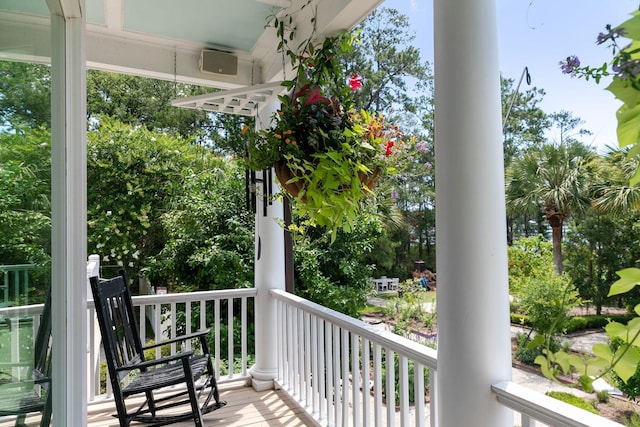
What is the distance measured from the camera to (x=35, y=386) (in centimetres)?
91

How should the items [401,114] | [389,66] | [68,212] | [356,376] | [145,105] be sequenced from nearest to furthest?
[68,212], [356,376], [401,114], [389,66], [145,105]

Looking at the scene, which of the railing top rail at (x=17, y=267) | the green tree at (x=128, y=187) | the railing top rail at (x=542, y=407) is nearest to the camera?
the railing top rail at (x=17, y=267)

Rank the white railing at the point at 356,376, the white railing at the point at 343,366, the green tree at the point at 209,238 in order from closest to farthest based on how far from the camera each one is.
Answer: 1. the white railing at the point at 356,376
2. the white railing at the point at 343,366
3. the green tree at the point at 209,238

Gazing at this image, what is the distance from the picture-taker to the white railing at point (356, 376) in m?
1.11

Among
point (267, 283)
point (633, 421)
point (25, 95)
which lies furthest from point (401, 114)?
point (25, 95)

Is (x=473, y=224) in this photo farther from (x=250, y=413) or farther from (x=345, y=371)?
(x=250, y=413)

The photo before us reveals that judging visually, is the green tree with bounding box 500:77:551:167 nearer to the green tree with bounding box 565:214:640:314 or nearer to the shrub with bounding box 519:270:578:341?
the green tree with bounding box 565:214:640:314

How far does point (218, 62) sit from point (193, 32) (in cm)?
28

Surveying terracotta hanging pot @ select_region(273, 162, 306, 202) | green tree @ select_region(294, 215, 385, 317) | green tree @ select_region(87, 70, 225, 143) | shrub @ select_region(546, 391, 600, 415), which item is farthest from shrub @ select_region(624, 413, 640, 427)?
green tree @ select_region(87, 70, 225, 143)

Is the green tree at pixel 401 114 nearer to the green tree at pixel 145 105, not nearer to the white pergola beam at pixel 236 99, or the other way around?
the white pergola beam at pixel 236 99

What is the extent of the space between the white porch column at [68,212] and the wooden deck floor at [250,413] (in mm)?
1335

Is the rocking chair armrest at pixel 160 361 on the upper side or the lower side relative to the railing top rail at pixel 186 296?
lower

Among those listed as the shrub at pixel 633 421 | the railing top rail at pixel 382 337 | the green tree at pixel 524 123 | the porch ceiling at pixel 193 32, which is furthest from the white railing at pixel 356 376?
the porch ceiling at pixel 193 32

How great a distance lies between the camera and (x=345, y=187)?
1781mm
